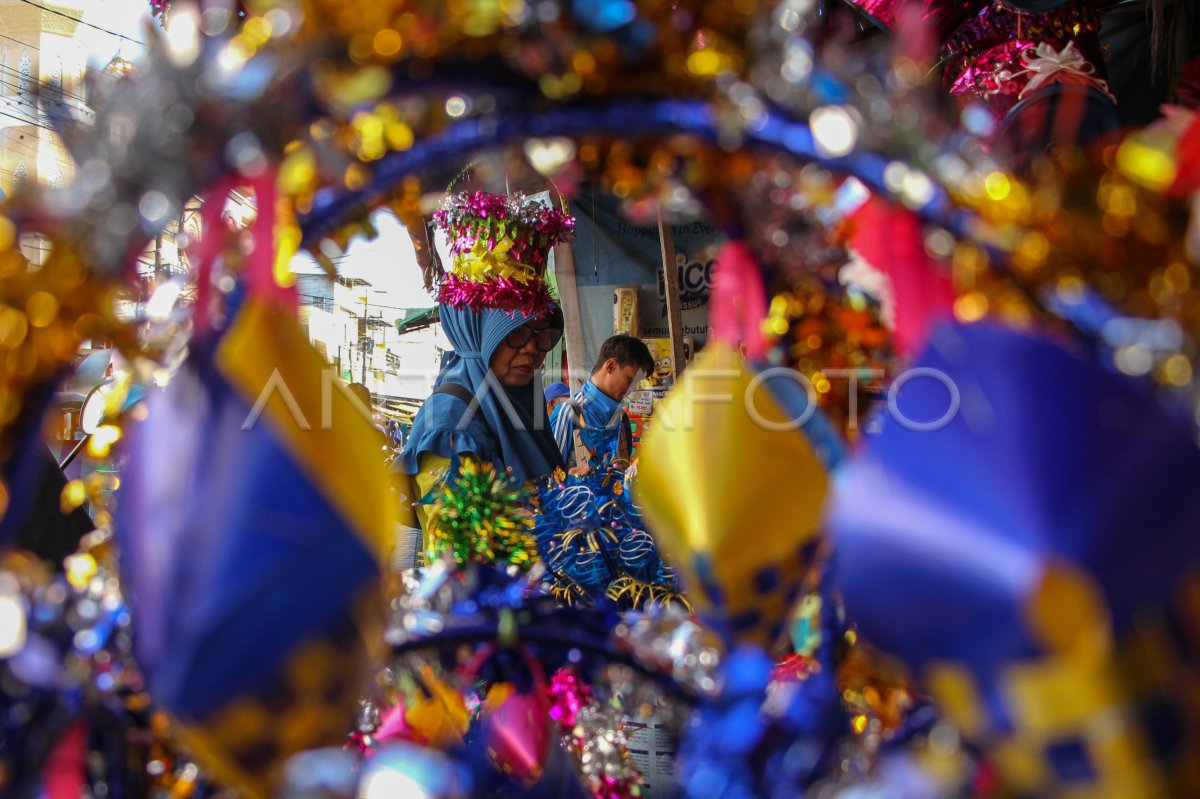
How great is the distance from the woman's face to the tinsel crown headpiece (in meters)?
0.08

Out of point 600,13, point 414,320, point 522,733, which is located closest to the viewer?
point 600,13

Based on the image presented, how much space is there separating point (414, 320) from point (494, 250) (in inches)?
93.8

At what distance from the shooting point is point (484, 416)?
240cm

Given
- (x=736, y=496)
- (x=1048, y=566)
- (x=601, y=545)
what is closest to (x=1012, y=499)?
(x=1048, y=566)

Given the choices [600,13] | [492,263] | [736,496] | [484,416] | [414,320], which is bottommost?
[484,416]

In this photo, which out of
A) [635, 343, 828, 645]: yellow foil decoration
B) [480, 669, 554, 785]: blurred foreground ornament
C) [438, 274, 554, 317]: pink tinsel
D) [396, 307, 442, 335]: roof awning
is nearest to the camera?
[635, 343, 828, 645]: yellow foil decoration

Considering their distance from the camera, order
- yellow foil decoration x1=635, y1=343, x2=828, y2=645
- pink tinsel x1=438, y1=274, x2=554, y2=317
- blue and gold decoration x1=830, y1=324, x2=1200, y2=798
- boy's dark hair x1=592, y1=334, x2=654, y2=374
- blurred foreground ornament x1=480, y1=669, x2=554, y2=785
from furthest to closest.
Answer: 1. boy's dark hair x1=592, y1=334, x2=654, y2=374
2. pink tinsel x1=438, y1=274, x2=554, y2=317
3. blurred foreground ornament x1=480, y1=669, x2=554, y2=785
4. yellow foil decoration x1=635, y1=343, x2=828, y2=645
5. blue and gold decoration x1=830, y1=324, x2=1200, y2=798

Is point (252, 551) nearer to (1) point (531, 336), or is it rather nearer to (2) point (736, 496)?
(2) point (736, 496)

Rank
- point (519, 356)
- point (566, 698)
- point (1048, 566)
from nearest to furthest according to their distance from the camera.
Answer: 1. point (1048, 566)
2. point (566, 698)
3. point (519, 356)

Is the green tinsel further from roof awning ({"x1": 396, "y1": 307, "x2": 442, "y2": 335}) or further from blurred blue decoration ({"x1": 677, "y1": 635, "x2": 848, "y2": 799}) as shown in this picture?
roof awning ({"x1": 396, "y1": 307, "x2": 442, "y2": 335})

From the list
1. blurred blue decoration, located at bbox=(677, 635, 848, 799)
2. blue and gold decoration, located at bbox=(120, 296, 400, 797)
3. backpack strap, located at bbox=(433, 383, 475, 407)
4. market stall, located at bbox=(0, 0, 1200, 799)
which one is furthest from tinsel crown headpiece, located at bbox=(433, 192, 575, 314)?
blue and gold decoration, located at bbox=(120, 296, 400, 797)

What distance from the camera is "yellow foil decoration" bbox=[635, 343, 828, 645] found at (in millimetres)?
680

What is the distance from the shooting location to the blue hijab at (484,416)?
229 cm

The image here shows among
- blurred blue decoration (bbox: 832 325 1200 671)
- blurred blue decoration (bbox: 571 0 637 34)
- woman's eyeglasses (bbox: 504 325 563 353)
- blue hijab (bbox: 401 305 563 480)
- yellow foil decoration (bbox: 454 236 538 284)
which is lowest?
blue hijab (bbox: 401 305 563 480)
